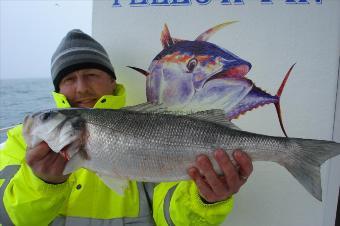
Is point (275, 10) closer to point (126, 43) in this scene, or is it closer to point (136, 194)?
point (126, 43)

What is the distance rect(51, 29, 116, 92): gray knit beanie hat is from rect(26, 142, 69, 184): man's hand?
33.3 inches

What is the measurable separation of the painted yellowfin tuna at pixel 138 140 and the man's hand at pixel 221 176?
0.04m

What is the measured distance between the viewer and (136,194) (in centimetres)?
240

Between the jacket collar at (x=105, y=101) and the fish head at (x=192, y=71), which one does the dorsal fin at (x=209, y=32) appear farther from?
the jacket collar at (x=105, y=101)

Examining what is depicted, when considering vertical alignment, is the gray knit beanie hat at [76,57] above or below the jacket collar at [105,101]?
above

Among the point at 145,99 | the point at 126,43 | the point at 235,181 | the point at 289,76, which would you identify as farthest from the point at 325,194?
the point at 126,43

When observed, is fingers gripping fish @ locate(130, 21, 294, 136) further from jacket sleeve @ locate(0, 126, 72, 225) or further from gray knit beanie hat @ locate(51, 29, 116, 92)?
jacket sleeve @ locate(0, 126, 72, 225)

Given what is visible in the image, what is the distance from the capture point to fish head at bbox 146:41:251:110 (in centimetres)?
262

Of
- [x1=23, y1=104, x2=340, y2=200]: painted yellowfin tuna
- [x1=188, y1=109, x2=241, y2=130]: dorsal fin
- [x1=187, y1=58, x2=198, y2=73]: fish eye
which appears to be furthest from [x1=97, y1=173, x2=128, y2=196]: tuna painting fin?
[x1=187, y1=58, x2=198, y2=73]: fish eye

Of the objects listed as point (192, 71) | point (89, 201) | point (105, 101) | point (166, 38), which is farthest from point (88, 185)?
point (166, 38)

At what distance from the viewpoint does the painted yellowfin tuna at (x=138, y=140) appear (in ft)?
5.89

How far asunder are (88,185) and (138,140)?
2.43 feet

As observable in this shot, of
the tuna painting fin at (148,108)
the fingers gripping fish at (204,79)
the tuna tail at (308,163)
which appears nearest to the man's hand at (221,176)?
the tuna tail at (308,163)

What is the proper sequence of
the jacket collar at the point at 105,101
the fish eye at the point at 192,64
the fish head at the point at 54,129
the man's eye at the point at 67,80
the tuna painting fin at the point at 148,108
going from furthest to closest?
the fish eye at the point at 192,64 → the man's eye at the point at 67,80 → the jacket collar at the point at 105,101 → the tuna painting fin at the point at 148,108 → the fish head at the point at 54,129
